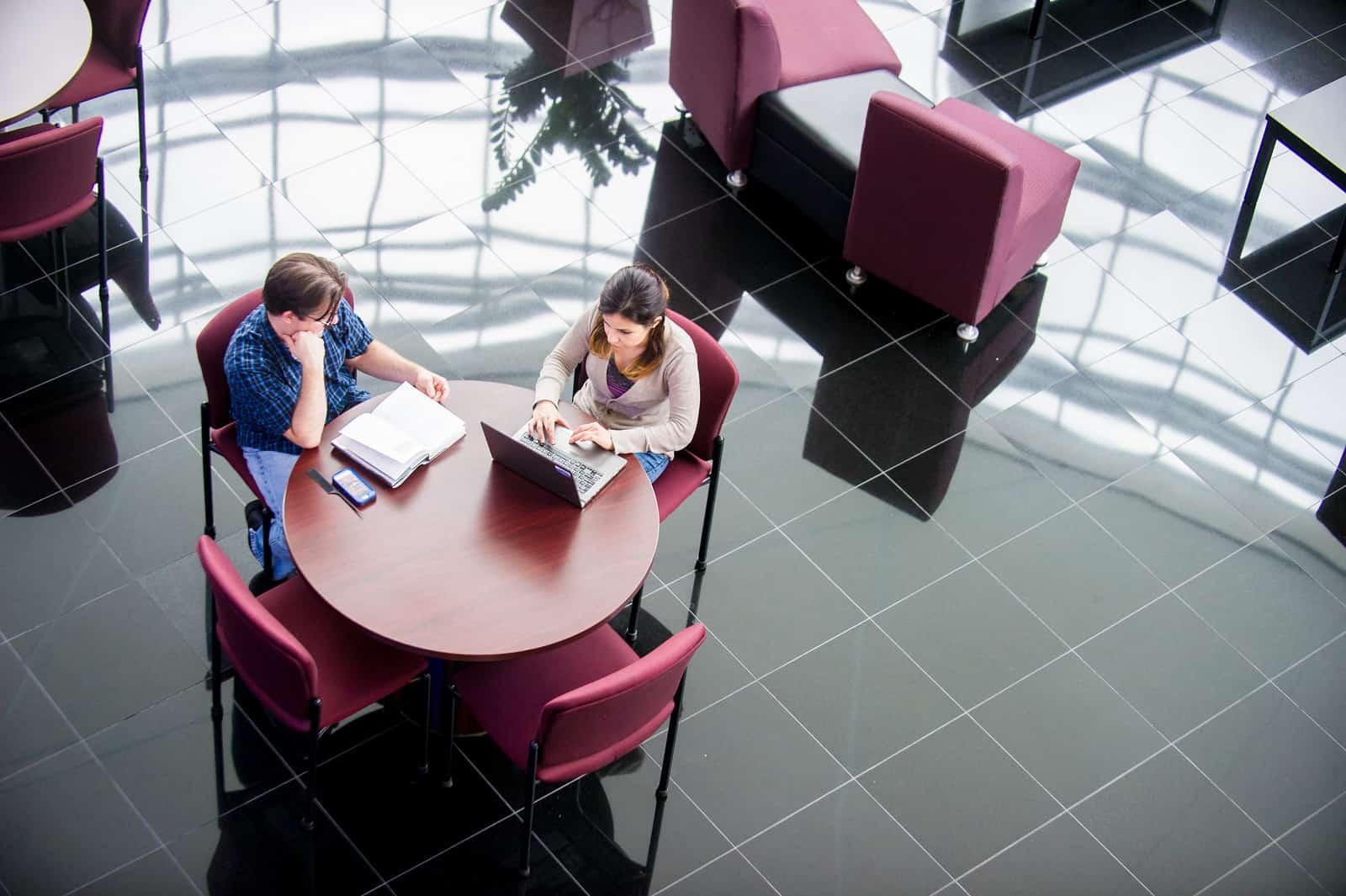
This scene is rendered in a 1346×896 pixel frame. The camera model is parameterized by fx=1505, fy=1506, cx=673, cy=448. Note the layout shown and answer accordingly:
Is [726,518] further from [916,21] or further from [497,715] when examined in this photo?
[916,21]

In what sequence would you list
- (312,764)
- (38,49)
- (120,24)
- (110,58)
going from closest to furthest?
1. (312,764)
2. (38,49)
3. (120,24)
4. (110,58)

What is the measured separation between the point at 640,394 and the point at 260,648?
1.36m

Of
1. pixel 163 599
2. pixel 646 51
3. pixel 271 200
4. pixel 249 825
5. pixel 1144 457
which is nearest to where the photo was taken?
pixel 249 825

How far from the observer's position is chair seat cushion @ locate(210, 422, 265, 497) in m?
4.47

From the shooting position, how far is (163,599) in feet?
15.5

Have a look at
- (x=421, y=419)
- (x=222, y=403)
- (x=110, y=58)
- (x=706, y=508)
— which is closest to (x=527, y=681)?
(x=421, y=419)

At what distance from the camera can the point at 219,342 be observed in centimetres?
438

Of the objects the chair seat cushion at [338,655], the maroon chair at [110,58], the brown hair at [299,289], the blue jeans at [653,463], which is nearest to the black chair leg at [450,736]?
the chair seat cushion at [338,655]

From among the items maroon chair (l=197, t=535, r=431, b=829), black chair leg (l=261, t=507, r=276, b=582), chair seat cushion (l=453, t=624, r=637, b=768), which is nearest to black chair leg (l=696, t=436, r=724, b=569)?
chair seat cushion (l=453, t=624, r=637, b=768)

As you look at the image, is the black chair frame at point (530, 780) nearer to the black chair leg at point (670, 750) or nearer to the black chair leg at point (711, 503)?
the black chair leg at point (670, 750)

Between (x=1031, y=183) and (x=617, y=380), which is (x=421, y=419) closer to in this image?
(x=617, y=380)

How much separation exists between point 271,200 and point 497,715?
288 cm

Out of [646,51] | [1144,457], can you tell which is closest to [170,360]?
[646,51]

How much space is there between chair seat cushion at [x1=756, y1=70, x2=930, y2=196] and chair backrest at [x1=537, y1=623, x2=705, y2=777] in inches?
104
